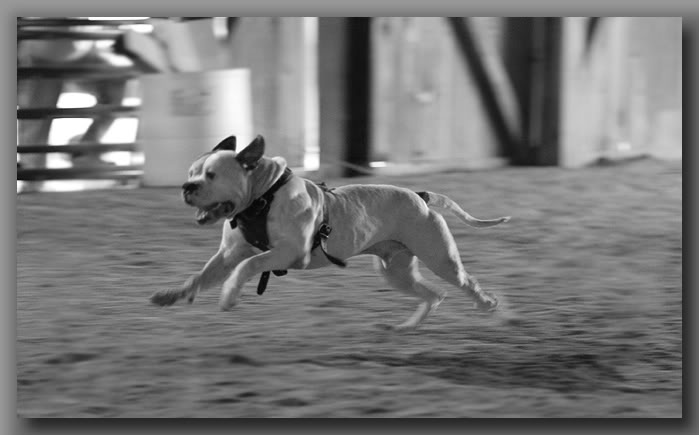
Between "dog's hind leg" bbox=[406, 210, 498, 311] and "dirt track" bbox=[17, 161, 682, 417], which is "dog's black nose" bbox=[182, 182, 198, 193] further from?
"dog's hind leg" bbox=[406, 210, 498, 311]

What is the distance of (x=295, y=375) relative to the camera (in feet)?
13.4

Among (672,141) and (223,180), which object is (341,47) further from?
(672,141)

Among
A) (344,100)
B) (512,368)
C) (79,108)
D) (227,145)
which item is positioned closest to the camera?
(227,145)

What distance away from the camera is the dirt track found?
4082mm

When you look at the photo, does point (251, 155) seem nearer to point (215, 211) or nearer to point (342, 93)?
point (215, 211)

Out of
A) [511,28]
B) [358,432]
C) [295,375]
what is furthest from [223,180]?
[511,28]

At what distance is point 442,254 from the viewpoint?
410 centimetres

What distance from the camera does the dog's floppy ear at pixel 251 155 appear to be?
3.73 metres

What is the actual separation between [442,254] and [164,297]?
94 cm

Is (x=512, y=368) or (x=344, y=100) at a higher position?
(x=344, y=100)

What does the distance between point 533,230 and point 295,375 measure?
1.04 metres

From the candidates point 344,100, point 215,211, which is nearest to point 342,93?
point 344,100

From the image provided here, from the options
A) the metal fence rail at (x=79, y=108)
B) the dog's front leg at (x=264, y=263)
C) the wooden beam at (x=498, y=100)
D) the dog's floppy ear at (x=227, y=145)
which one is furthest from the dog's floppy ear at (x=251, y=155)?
the wooden beam at (x=498, y=100)

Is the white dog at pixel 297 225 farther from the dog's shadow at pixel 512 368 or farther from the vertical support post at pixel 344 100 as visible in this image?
the vertical support post at pixel 344 100
